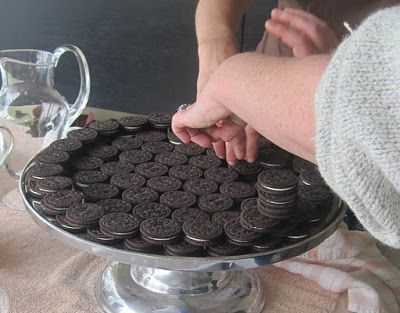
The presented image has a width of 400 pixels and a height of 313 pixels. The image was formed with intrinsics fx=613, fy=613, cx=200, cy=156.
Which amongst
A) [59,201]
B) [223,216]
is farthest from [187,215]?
[59,201]

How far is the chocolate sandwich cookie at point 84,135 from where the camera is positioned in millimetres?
813

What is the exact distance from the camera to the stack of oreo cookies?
61cm

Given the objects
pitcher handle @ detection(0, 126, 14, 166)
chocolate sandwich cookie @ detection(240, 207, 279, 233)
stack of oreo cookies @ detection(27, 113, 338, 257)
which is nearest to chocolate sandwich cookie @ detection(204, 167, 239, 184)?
stack of oreo cookies @ detection(27, 113, 338, 257)

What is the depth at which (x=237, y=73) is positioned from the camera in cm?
56

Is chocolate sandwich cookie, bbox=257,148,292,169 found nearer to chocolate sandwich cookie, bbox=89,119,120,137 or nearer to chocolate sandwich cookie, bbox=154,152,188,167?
chocolate sandwich cookie, bbox=154,152,188,167

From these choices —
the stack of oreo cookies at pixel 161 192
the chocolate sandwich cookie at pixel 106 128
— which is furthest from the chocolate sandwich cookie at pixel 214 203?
the chocolate sandwich cookie at pixel 106 128

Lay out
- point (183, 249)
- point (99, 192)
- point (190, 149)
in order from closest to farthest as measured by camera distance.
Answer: point (183, 249) → point (99, 192) → point (190, 149)

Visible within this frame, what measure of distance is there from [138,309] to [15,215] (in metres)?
0.27

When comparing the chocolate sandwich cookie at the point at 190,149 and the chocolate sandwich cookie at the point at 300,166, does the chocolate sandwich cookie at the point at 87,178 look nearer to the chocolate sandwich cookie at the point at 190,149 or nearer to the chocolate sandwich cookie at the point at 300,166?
the chocolate sandwich cookie at the point at 190,149

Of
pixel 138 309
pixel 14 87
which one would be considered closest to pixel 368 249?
pixel 138 309

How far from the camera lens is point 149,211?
26.2 inches

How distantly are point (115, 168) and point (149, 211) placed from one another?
0.12 m

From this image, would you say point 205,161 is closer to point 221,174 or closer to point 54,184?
point 221,174

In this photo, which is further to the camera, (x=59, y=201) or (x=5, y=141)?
(x=5, y=141)
